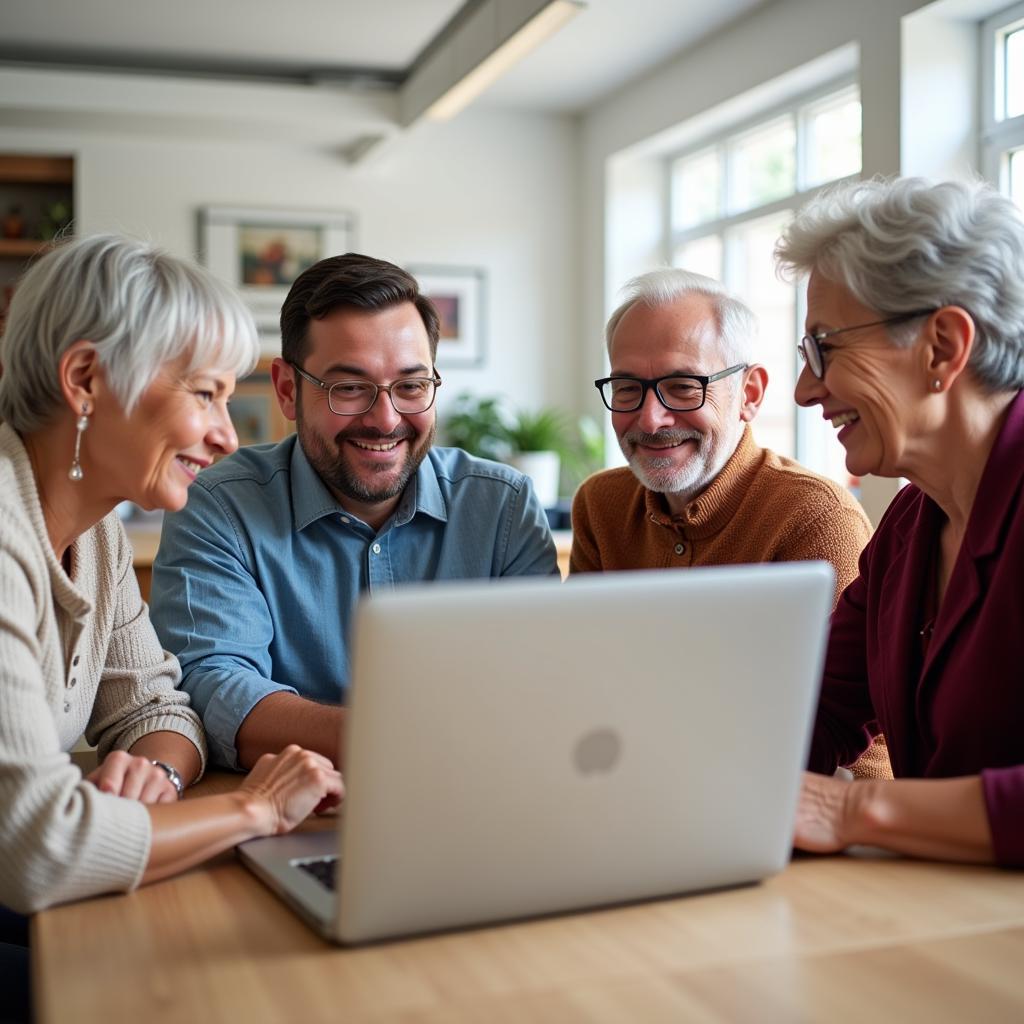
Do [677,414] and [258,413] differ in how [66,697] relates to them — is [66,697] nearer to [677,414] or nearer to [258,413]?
[677,414]

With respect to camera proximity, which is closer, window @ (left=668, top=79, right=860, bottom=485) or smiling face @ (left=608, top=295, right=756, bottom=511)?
smiling face @ (left=608, top=295, right=756, bottom=511)

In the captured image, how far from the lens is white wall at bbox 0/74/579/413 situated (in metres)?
6.44

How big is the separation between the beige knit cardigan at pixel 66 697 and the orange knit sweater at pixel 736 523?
97 cm

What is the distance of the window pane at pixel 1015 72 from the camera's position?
418cm

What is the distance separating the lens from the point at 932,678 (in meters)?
1.54

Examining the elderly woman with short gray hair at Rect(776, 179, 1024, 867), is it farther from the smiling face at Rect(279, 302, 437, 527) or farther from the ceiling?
the ceiling

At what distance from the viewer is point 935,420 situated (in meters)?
1.52

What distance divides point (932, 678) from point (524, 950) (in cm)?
75

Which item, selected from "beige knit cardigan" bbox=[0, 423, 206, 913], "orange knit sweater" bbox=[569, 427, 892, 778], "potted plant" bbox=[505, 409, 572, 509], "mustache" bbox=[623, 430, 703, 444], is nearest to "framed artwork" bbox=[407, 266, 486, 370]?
"potted plant" bbox=[505, 409, 572, 509]

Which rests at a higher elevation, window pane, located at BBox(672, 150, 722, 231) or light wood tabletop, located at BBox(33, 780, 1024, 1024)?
window pane, located at BBox(672, 150, 722, 231)

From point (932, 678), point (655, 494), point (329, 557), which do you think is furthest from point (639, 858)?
→ point (655, 494)

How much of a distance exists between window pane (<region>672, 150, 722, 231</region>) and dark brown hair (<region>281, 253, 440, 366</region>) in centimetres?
446

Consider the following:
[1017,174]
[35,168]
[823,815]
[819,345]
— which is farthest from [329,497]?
[35,168]

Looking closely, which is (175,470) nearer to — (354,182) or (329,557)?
(329,557)
